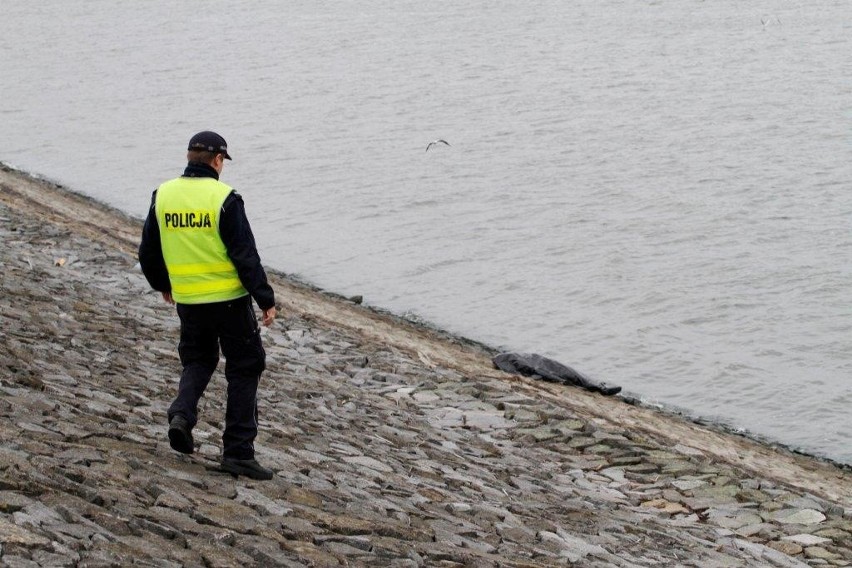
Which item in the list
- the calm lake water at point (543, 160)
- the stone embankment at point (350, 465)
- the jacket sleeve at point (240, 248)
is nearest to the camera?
the stone embankment at point (350, 465)

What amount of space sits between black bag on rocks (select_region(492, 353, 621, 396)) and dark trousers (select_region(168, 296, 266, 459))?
10.3 m

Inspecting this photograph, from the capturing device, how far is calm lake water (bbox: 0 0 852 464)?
2448cm

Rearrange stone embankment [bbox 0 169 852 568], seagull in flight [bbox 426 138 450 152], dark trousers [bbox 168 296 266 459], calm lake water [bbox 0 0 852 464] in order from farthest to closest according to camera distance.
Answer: seagull in flight [bbox 426 138 450 152] → calm lake water [bbox 0 0 852 464] → dark trousers [bbox 168 296 266 459] → stone embankment [bbox 0 169 852 568]

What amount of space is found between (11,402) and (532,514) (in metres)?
4.48

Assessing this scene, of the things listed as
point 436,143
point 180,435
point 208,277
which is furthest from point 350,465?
point 436,143

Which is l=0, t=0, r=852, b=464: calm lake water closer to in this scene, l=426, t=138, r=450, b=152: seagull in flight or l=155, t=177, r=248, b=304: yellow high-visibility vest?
l=426, t=138, r=450, b=152: seagull in flight

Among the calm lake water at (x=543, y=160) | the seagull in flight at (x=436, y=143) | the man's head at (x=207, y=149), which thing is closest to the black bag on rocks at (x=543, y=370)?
the calm lake water at (x=543, y=160)

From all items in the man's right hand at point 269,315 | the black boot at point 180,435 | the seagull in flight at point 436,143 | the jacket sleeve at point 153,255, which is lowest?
the black boot at point 180,435

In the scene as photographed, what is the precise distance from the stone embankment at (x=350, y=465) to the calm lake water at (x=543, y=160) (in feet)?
16.8

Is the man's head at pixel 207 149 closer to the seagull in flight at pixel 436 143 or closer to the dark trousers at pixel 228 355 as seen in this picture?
the dark trousers at pixel 228 355

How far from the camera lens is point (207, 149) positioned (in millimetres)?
8211

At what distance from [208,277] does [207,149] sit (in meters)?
0.89

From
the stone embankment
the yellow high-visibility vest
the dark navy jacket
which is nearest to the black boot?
the stone embankment

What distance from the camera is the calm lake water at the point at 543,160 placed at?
24.5 metres
